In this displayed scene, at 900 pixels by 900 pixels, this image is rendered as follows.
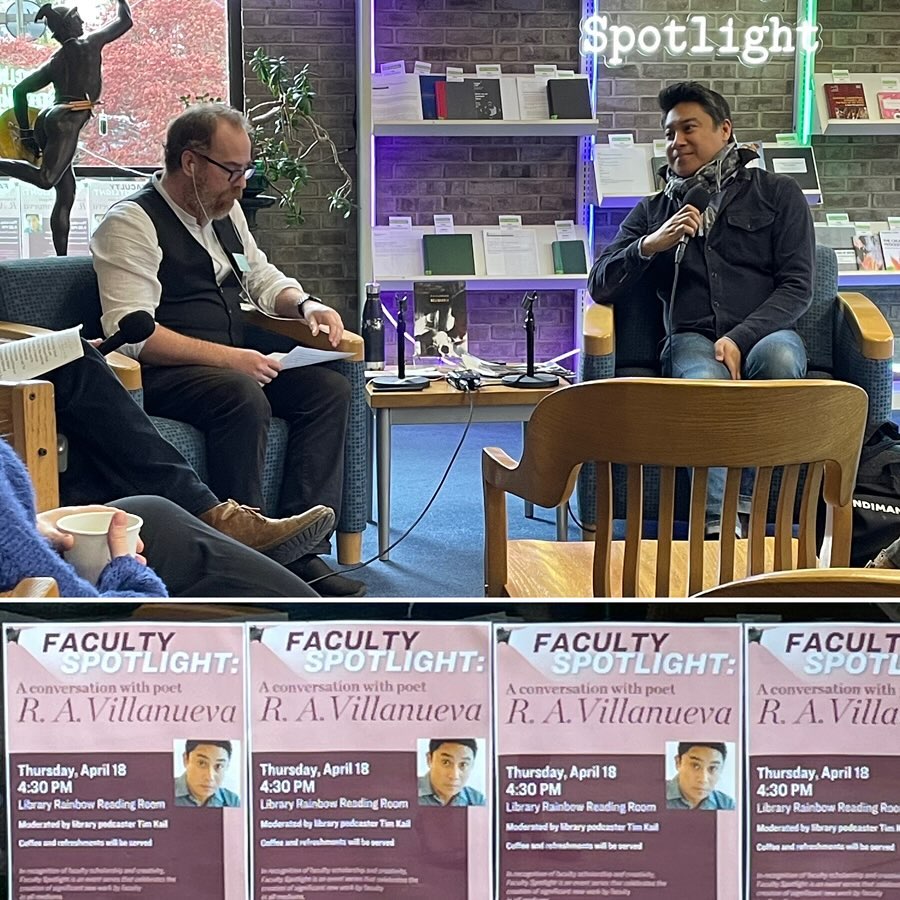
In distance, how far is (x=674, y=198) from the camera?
4.10 metres

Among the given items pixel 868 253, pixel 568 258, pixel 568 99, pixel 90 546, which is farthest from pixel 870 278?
pixel 90 546

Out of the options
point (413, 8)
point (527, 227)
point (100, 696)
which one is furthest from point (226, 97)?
point (100, 696)

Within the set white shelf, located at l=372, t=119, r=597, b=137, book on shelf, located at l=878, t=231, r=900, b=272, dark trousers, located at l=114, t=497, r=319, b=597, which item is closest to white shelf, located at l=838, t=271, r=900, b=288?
book on shelf, located at l=878, t=231, r=900, b=272

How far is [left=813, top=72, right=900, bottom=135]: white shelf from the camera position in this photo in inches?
223

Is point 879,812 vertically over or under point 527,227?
under

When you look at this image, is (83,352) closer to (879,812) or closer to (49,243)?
(879,812)

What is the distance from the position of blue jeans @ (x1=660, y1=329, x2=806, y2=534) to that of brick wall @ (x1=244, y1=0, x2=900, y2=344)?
84.8 inches

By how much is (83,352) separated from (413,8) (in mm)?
3435

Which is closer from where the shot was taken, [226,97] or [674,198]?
[674,198]

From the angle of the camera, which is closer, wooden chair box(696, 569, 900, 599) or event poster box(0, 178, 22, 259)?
wooden chair box(696, 569, 900, 599)

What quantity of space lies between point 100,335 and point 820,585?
10.5 ft

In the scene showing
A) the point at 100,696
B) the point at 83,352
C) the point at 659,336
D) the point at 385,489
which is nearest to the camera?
the point at 100,696

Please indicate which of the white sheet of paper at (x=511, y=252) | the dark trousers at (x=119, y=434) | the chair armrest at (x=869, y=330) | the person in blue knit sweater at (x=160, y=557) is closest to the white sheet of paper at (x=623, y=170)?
the white sheet of paper at (x=511, y=252)

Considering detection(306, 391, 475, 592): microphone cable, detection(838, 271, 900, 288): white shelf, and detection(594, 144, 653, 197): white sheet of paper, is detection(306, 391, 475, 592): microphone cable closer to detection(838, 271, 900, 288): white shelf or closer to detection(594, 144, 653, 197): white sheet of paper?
detection(594, 144, 653, 197): white sheet of paper
